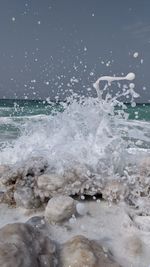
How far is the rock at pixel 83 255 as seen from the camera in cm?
179

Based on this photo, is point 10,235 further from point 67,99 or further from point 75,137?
point 67,99

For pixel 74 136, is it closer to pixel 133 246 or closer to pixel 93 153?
pixel 93 153

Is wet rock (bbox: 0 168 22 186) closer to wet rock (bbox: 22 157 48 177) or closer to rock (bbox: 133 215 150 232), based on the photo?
wet rock (bbox: 22 157 48 177)

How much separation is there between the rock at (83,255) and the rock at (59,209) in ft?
1.17

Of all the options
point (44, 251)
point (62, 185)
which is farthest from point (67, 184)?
point (44, 251)

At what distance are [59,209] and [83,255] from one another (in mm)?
543

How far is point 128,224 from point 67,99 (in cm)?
208

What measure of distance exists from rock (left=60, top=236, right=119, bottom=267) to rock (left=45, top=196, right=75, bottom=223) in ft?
1.17

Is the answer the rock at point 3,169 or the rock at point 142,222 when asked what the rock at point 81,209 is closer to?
the rock at point 142,222

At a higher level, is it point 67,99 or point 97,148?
point 67,99

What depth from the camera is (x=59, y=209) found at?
232 cm

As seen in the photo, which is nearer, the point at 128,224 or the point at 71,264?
the point at 71,264

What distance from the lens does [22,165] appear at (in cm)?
304

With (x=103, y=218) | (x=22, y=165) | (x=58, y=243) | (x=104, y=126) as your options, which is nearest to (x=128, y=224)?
(x=103, y=218)
